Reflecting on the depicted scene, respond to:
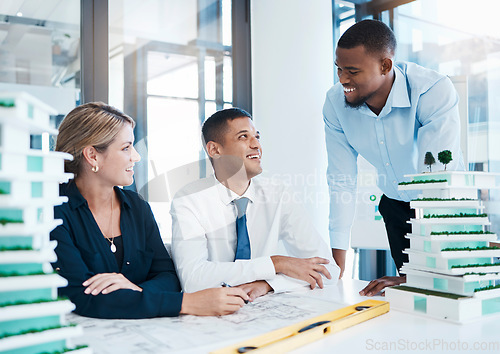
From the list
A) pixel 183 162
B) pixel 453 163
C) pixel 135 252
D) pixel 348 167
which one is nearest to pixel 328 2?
pixel 183 162

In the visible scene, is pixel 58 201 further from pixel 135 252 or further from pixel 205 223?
pixel 205 223

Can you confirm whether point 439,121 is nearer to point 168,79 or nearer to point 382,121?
point 382,121

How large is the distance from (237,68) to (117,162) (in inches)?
97.5

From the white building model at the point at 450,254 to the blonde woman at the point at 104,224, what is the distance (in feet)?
1.54

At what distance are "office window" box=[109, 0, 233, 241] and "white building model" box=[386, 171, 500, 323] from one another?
2661mm

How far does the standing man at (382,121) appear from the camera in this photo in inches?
75.5

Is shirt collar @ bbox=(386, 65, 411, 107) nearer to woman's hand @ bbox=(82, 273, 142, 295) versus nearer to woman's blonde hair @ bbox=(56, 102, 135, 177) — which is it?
woman's blonde hair @ bbox=(56, 102, 135, 177)

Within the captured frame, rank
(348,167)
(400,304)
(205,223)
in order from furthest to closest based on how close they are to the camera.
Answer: (348,167) < (205,223) < (400,304)

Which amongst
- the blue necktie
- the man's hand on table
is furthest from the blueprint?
the blue necktie

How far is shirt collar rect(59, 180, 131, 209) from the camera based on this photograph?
159 cm

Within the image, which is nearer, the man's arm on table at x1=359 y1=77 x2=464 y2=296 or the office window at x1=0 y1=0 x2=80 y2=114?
the man's arm on table at x1=359 y1=77 x2=464 y2=296

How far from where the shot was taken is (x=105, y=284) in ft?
4.31

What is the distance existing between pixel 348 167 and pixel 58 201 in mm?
1658

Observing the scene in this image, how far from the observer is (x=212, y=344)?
3.18 ft
